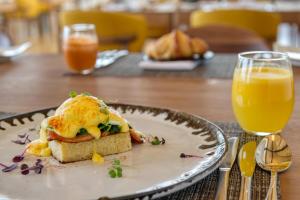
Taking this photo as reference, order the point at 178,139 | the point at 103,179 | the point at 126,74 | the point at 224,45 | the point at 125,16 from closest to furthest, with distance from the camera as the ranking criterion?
1. the point at 103,179
2. the point at 178,139
3. the point at 126,74
4. the point at 224,45
5. the point at 125,16

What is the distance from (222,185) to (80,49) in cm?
89

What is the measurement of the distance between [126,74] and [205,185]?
0.81 meters

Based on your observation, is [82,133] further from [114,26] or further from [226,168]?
[114,26]

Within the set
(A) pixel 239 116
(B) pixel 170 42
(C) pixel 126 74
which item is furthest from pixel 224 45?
(A) pixel 239 116

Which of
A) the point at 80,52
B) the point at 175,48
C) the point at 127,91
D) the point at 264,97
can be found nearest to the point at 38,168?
the point at 264,97

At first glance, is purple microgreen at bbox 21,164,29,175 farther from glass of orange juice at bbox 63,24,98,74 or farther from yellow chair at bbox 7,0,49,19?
yellow chair at bbox 7,0,49,19

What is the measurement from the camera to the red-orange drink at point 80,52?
4.69ft

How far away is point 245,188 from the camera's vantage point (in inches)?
24.7

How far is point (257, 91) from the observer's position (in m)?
0.81

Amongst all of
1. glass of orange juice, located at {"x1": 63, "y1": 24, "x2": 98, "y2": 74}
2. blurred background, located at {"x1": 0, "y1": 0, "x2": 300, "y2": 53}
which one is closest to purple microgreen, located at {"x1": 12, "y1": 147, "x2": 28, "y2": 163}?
glass of orange juice, located at {"x1": 63, "y1": 24, "x2": 98, "y2": 74}

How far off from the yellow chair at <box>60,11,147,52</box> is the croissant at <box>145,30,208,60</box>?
1413 millimetres

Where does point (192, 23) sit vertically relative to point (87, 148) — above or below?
below

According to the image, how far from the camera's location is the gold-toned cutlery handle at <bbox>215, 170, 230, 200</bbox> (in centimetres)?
61

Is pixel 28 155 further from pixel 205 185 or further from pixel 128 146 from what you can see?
pixel 205 185
